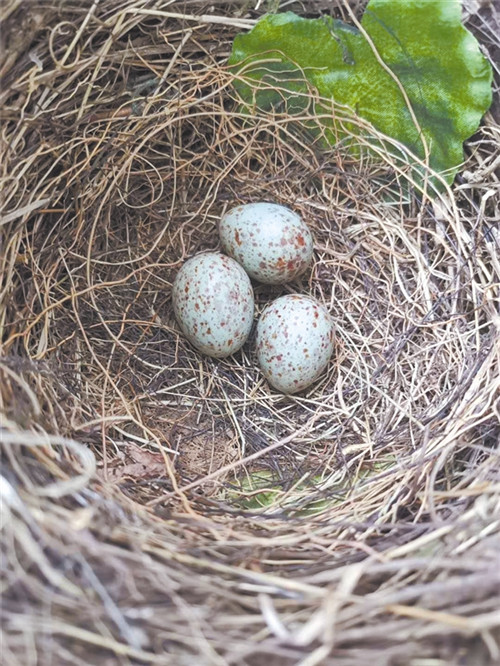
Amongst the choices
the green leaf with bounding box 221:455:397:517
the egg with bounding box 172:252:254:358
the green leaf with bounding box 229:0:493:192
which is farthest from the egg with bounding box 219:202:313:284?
the green leaf with bounding box 221:455:397:517

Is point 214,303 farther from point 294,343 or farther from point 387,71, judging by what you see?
point 387,71

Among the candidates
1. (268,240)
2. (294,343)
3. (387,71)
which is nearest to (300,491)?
(294,343)

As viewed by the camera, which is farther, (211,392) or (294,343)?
(211,392)

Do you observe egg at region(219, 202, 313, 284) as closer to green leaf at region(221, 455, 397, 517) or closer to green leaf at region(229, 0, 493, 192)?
green leaf at region(229, 0, 493, 192)

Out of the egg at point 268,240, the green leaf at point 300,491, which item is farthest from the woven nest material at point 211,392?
the egg at point 268,240

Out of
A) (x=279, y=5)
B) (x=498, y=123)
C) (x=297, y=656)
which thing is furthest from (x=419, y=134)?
(x=297, y=656)

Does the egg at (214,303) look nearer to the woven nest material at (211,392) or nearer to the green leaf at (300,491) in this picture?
the woven nest material at (211,392)

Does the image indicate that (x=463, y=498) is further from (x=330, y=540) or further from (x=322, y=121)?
(x=322, y=121)
